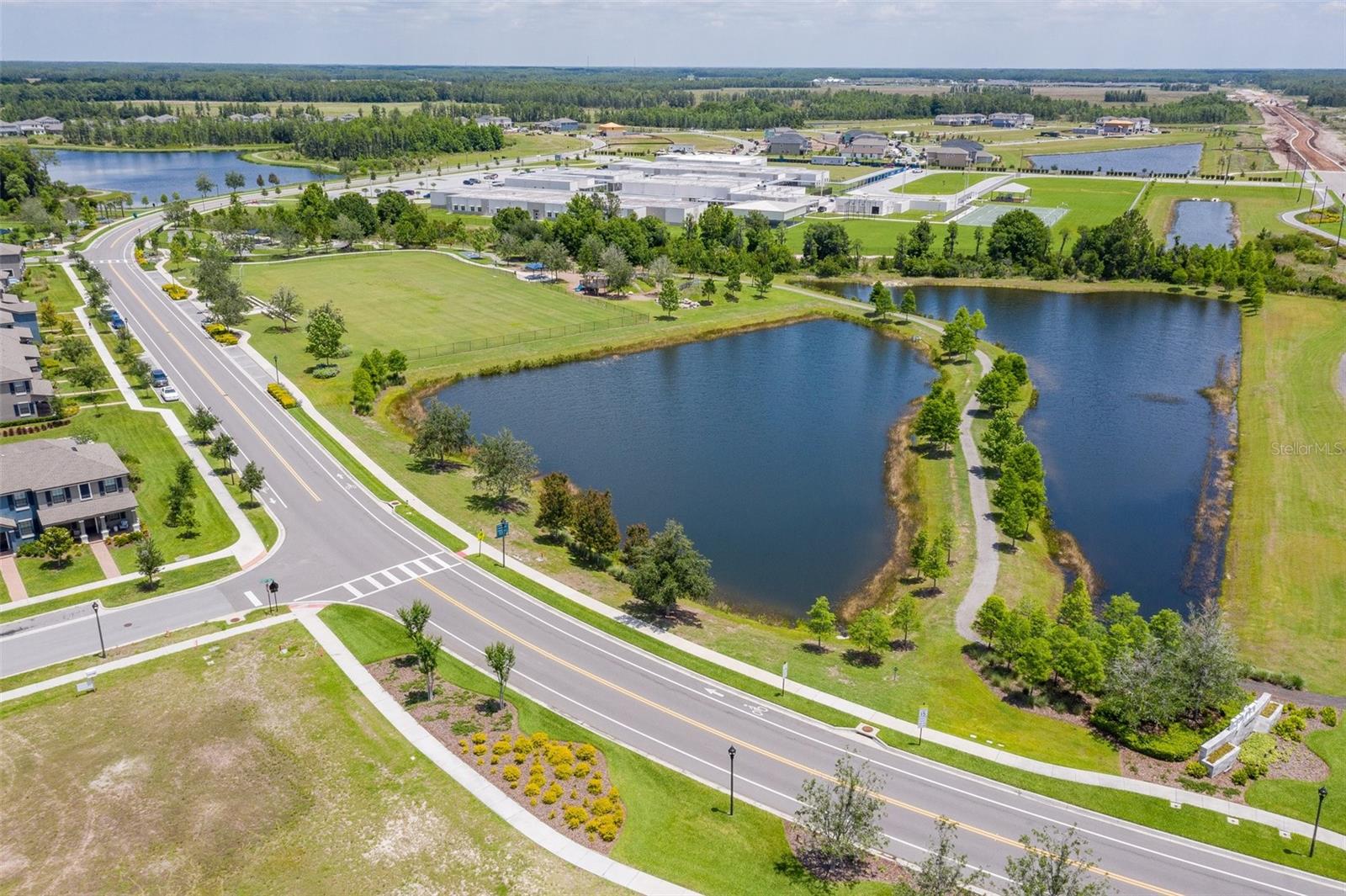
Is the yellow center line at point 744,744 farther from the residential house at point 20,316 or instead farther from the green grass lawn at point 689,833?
the residential house at point 20,316

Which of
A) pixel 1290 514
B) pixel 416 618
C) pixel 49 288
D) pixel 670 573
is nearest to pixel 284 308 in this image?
pixel 49 288

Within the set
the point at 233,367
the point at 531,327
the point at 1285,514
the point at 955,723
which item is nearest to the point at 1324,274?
the point at 1285,514

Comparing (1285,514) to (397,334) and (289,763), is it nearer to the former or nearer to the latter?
(289,763)

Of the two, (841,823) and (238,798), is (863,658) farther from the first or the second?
(238,798)

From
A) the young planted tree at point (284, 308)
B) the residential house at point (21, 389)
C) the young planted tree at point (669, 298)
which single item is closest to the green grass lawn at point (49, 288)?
the young planted tree at point (284, 308)

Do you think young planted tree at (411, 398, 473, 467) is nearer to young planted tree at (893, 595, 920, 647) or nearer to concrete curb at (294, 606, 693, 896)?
concrete curb at (294, 606, 693, 896)
